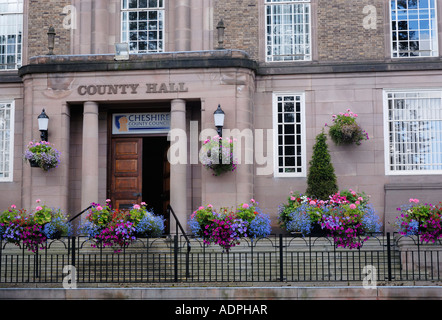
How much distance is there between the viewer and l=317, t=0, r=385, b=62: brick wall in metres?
18.8

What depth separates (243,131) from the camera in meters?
17.4

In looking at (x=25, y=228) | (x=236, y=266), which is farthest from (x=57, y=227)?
(x=236, y=266)

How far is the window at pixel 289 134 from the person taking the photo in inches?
730

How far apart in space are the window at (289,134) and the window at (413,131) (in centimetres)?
239

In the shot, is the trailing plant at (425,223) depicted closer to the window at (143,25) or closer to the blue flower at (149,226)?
the blue flower at (149,226)

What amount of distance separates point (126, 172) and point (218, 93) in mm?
3599

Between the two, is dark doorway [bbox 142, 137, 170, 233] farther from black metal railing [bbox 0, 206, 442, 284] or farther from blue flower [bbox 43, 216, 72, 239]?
black metal railing [bbox 0, 206, 442, 284]

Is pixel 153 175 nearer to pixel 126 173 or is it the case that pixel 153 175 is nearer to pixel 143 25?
pixel 126 173

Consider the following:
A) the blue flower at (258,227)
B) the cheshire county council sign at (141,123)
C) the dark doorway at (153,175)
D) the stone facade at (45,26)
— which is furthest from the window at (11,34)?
the blue flower at (258,227)
